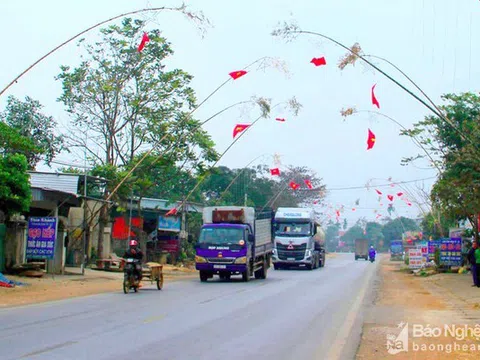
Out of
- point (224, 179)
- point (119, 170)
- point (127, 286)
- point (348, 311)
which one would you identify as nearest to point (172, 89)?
point (119, 170)

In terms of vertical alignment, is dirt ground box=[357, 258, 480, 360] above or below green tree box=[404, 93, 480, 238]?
below

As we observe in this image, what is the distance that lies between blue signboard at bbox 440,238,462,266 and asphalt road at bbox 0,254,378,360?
54.9 ft

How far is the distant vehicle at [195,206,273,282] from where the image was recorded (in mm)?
28109

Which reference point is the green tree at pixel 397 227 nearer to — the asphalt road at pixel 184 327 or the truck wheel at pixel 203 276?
the truck wheel at pixel 203 276

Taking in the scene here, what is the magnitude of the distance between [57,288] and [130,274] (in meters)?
3.09

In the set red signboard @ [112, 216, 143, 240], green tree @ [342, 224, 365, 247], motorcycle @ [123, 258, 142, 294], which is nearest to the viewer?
motorcycle @ [123, 258, 142, 294]

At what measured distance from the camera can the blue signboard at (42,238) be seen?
25.1 m

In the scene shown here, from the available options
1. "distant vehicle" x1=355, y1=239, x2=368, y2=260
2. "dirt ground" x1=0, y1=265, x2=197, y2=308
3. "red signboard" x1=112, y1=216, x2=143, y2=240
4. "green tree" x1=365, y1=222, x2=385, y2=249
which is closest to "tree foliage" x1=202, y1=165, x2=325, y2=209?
"distant vehicle" x1=355, y1=239, x2=368, y2=260

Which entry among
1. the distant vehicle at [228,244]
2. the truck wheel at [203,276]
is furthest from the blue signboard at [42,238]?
the truck wheel at [203,276]

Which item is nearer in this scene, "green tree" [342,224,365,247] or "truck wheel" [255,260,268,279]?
"truck wheel" [255,260,268,279]

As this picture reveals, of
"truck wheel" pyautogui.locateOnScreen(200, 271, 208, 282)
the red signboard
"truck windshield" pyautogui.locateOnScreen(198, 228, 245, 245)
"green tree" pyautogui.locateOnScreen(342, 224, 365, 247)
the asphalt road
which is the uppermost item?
"green tree" pyautogui.locateOnScreen(342, 224, 365, 247)

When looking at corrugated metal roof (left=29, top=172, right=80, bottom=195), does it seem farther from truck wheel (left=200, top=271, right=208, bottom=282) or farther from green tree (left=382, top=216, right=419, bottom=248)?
green tree (left=382, top=216, right=419, bottom=248)

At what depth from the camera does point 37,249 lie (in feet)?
82.6

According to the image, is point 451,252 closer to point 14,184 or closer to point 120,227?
point 120,227
